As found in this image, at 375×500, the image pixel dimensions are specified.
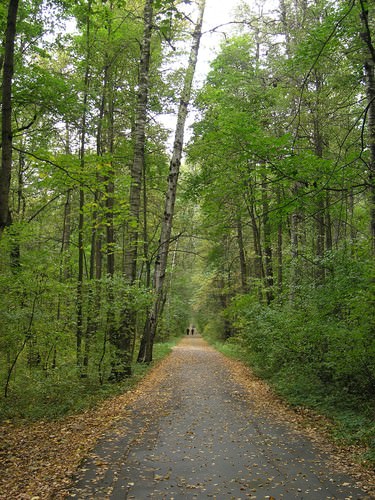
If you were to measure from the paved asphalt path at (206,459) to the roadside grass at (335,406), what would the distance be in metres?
0.65

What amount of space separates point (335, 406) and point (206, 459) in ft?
11.8

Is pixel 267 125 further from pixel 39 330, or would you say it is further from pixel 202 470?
pixel 202 470

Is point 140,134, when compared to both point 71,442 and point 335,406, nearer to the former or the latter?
point 71,442

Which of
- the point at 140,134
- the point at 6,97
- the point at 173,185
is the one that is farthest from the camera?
the point at 173,185

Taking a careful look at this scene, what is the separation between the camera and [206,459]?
17.8ft

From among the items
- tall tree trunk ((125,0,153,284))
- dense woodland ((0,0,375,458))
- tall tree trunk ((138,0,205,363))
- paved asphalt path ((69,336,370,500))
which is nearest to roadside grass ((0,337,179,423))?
dense woodland ((0,0,375,458))

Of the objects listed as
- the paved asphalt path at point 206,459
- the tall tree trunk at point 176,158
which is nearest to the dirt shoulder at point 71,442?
the paved asphalt path at point 206,459

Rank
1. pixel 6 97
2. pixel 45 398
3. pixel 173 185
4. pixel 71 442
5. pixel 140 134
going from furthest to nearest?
pixel 173 185
pixel 140 134
pixel 45 398
pixel 71 442
pixel 6 97

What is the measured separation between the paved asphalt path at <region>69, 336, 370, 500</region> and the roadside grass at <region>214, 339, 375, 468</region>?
648 mm

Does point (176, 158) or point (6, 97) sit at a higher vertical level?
point (176, 158)

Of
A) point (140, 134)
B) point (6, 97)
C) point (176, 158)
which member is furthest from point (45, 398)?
point (176, 158)

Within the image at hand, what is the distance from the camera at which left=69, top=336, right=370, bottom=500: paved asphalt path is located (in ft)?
14.4

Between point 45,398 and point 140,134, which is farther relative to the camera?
point 140,134

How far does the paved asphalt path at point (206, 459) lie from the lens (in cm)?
439
